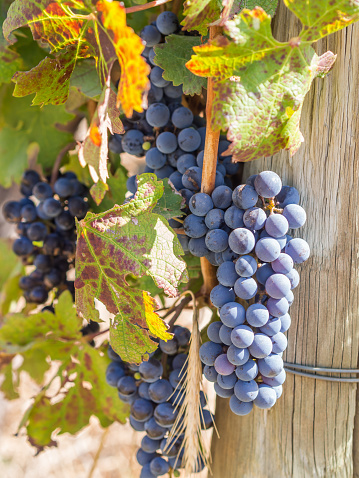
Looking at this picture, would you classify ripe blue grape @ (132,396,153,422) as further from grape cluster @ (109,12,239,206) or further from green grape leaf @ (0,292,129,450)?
grape cluster @ (109,12,239,206)

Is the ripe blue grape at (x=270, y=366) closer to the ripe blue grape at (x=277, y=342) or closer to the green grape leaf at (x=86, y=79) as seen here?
the ripe blue grape at (x=277, y=342)

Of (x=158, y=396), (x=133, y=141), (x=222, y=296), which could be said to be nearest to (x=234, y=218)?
(x=222, y=296)

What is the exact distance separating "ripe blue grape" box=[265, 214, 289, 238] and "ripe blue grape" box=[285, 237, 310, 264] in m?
0.04

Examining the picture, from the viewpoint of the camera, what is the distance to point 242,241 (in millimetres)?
675

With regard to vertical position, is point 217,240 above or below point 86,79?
below

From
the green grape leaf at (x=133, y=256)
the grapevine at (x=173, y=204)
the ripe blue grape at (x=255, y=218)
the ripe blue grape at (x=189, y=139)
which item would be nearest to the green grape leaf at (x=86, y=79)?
the grapevine at (x=173, y=204)

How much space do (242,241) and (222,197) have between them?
0.34 feet

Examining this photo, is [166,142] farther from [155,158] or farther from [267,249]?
[267,249]

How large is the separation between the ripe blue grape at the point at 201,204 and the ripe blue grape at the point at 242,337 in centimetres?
21

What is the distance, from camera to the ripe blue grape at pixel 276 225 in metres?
0.68

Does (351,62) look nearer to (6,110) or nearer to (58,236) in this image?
(58,236)

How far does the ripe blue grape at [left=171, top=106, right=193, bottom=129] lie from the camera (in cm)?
86

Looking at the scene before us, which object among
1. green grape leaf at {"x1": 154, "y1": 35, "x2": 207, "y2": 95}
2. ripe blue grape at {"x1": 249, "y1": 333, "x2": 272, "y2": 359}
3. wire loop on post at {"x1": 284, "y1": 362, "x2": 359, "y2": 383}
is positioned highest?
green grape leaf at {"x1": 154, "y1": 35, "x2": 207, "y2": 95}

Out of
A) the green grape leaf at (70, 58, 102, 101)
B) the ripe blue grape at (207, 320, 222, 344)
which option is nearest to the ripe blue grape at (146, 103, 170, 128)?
the green grape leaf at (70, 58, 102, 101)
